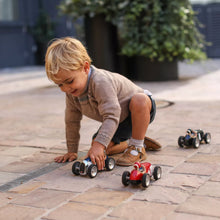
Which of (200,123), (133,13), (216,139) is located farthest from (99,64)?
(216,139)

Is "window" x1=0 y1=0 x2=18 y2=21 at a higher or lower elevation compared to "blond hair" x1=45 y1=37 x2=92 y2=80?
higher

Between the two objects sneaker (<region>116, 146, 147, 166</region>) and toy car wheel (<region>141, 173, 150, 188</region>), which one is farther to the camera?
sneaker (<region>116, 146, 147, 166</region>)

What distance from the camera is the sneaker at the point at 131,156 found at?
8.63 ft

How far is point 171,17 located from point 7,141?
13.7ft

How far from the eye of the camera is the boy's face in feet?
7.97

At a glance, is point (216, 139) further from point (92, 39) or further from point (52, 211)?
point (92, 39)

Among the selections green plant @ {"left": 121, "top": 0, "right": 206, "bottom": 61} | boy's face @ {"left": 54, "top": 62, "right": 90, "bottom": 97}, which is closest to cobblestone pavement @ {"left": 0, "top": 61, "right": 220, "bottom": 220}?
boy's face @ {"left": 54, "top": 62, "right": 90, "bottom": 97}

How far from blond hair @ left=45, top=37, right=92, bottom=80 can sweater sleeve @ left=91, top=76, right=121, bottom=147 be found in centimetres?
18

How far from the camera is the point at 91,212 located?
1904mm

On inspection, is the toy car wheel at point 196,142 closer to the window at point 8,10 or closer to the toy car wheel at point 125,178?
the toy car wheel at point 125,178

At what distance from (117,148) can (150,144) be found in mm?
220

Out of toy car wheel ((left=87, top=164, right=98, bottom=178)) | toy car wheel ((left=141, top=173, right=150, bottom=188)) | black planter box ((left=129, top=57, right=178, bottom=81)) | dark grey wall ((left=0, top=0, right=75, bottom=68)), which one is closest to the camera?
toy car wheel ((left=141, top=173, right=150, bottom=188))

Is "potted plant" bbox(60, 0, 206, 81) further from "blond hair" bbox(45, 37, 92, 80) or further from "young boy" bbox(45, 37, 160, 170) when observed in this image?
"blond hair" bbox(45, 37, 92, 80)

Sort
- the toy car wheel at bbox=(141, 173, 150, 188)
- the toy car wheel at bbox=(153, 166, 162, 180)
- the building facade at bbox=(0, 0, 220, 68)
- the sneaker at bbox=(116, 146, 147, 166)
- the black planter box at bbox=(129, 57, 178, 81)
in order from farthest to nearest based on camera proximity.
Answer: the building facade at bbox=(0, 0, 220, 68)
the black planter box at bbox=(129, 57, 178, 81)
the sneaker at bbox=(116, 146, 147, 166)
the toy car wheel at bbox=(153, 166, 162, 180)
the toy car wheel at bbox=(141, 173, 150, 188)
